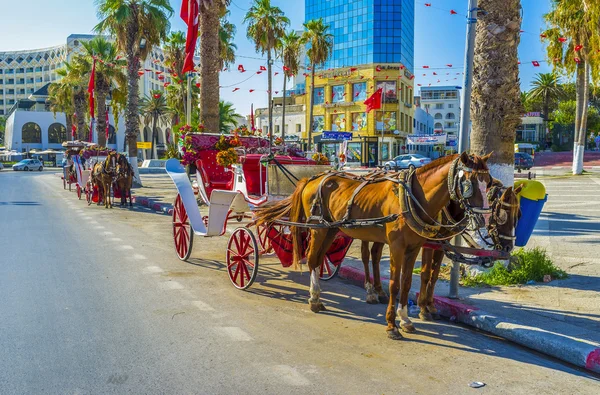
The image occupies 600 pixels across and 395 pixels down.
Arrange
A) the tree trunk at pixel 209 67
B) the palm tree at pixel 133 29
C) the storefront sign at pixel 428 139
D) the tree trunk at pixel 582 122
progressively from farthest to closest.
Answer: the storefront sign at pixel 428 139 < the tree trunk at pixel 582 122 < the palm tree at pixel 133 29 < the tree trunk at pixel 209 67

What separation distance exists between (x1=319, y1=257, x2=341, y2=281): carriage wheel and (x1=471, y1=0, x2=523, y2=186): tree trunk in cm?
279

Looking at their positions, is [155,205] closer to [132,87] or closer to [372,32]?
[132,87]

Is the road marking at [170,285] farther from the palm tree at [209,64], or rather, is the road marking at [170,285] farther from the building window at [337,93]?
the building window at [337,93]

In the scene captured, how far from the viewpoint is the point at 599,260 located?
883 centimetres

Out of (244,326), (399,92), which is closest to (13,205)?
(244,326)

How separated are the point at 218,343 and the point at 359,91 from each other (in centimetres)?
5711

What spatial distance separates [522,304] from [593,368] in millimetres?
1840

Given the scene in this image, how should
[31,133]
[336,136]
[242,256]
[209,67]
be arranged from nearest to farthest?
[242,256], [209,67], [336,136], [31,133]

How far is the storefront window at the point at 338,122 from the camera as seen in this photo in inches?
2389

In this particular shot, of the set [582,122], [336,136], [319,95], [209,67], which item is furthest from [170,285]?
[319,95]

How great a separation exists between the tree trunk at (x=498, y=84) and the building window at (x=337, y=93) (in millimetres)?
53647

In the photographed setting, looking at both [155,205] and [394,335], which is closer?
[394,335]

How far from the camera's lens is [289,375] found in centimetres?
447

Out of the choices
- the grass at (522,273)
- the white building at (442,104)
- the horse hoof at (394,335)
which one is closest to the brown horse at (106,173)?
the grass at (522,273)
